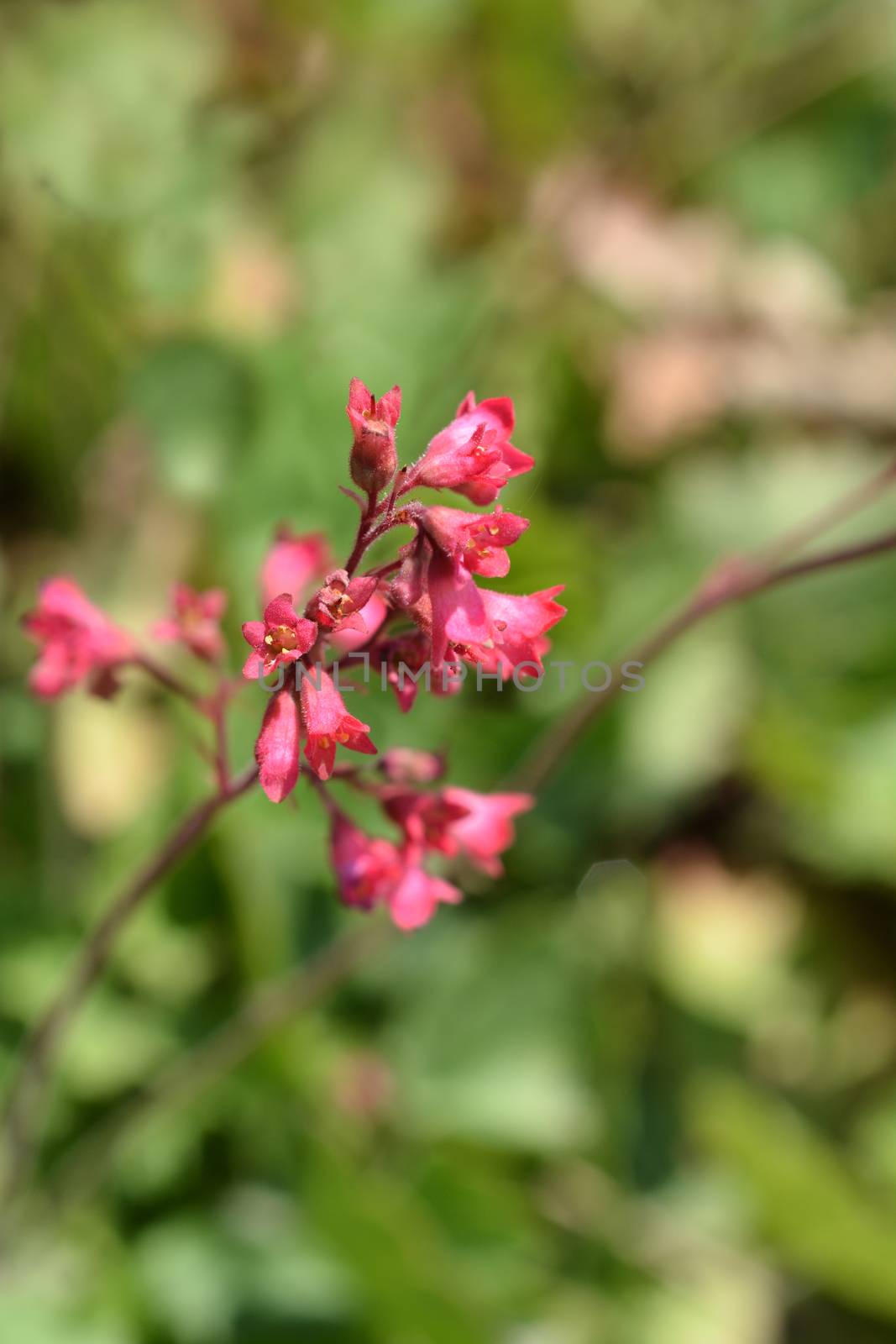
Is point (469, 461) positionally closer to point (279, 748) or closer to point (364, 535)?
point (364, 535)

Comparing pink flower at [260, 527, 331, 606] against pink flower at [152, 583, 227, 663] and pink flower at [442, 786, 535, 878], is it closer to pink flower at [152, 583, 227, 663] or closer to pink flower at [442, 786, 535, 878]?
pink flower at [152, 583, 227, 663]

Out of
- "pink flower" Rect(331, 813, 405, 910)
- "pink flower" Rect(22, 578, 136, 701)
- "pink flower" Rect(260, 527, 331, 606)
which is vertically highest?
"pink flower" Rect(260, 527, 331, 606)

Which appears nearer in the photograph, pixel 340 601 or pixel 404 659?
pixel 340 601

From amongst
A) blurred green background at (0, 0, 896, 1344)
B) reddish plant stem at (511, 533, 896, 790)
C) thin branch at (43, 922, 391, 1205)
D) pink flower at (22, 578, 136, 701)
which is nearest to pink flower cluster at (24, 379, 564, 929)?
pink flower at (22, 578, 136, 701)

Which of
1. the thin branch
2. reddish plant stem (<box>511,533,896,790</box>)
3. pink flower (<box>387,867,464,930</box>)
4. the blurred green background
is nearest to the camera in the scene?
pink flower (<box>387,867,464,930</box>)

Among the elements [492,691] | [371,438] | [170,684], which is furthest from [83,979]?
[492,691]

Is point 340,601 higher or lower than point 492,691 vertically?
lower
